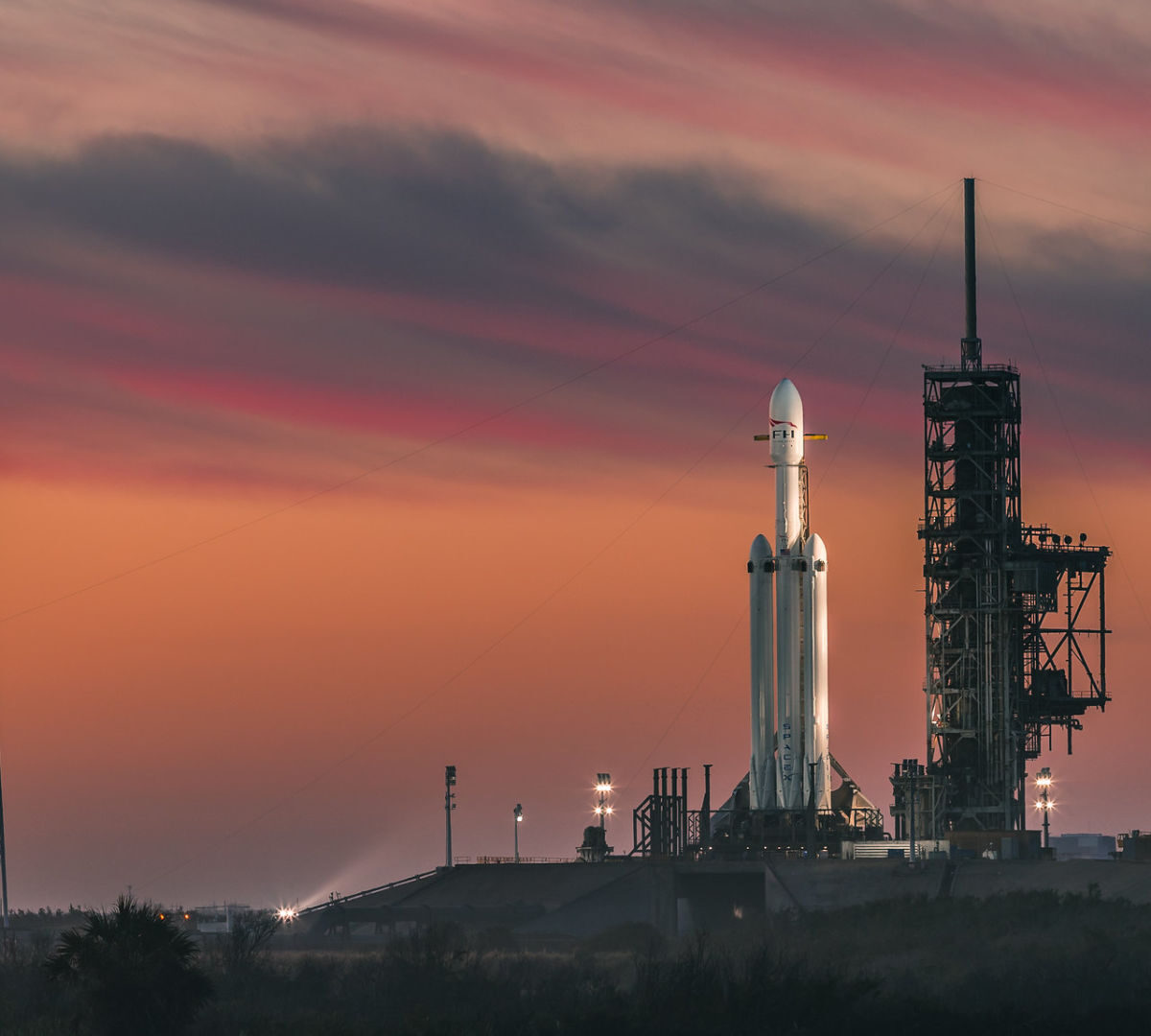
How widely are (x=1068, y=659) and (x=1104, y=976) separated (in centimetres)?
4097

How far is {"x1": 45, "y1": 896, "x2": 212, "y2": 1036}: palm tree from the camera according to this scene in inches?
2694

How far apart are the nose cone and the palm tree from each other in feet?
187

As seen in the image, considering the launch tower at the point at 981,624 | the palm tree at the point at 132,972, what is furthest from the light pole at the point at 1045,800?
the palm tree at the point at 132,972

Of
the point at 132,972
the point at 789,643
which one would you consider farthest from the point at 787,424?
the point at 132,972

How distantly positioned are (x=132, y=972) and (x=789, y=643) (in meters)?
57.3

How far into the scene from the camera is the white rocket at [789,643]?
11962cm

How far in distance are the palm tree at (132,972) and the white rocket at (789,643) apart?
178 feet

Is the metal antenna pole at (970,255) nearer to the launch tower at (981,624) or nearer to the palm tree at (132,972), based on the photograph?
the launch tower at (981,624)

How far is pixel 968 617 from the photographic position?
12081 cm

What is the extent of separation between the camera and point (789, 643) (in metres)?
121

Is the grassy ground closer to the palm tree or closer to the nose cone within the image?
the palm tree

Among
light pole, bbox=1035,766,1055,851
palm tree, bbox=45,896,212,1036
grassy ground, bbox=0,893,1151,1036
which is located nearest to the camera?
palm tree, bbox=45,896,212,1036

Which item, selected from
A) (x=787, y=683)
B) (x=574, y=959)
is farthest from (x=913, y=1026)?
(x=787, y=683)

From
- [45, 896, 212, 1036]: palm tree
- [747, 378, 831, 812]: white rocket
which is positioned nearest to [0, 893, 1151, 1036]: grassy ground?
[45, 896, 212, 1036]: palm tree
